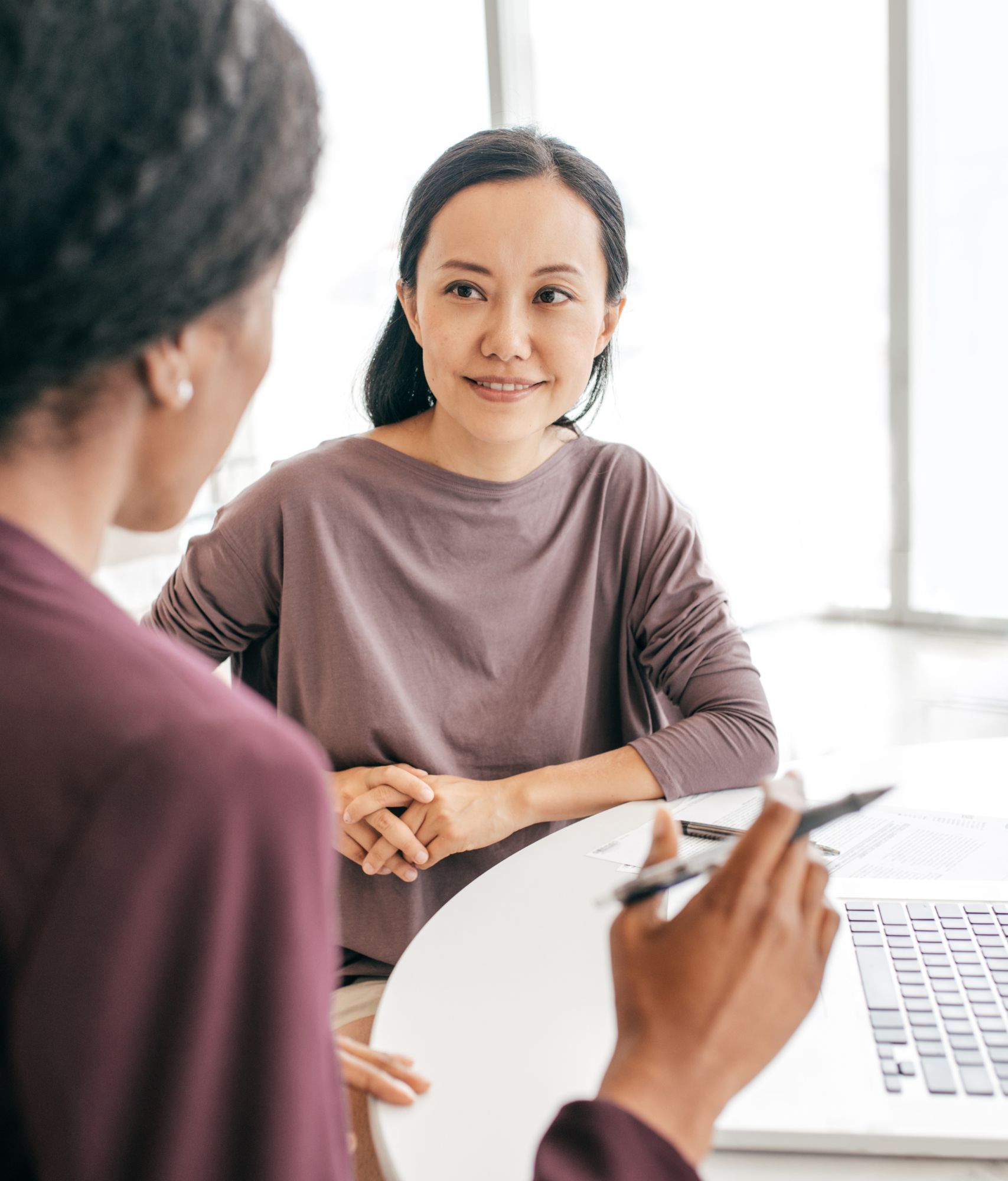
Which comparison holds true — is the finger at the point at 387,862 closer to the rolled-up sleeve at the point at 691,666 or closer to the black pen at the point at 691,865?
the rolled-up sleeve at the point at 691,666

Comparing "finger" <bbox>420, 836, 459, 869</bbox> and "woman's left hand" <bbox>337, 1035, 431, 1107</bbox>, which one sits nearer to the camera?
"woman's left hand" <bbox>337, 1035, 431, 1107</bbox>

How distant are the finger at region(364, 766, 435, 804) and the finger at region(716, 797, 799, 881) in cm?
68

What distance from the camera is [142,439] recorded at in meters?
0.47

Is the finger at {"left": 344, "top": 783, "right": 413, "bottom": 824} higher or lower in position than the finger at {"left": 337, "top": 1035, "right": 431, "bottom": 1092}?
lower

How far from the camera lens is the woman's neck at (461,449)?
143cm

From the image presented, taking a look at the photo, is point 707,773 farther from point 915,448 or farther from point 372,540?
point 915,448

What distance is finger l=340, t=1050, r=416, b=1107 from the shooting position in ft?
2.35

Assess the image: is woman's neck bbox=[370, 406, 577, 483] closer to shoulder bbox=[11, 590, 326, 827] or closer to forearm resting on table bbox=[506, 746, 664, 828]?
forearm resting on table bbox=[506, 746, 664, 828]

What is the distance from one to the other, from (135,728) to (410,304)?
1157mm

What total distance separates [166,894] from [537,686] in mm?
1044

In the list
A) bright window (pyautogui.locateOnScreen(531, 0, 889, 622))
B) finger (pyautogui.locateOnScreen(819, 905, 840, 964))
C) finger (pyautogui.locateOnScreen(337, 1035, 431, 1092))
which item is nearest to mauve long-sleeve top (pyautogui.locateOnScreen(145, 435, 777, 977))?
finger (pyautogui.locateOnScreen(337, 1035, 431, 1092))

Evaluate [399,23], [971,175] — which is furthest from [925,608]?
[399,23]

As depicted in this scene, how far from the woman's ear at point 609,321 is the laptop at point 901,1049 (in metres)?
0.85

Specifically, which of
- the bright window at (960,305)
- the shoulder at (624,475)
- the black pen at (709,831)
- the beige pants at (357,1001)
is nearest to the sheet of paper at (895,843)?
the black pen at (709,831)
